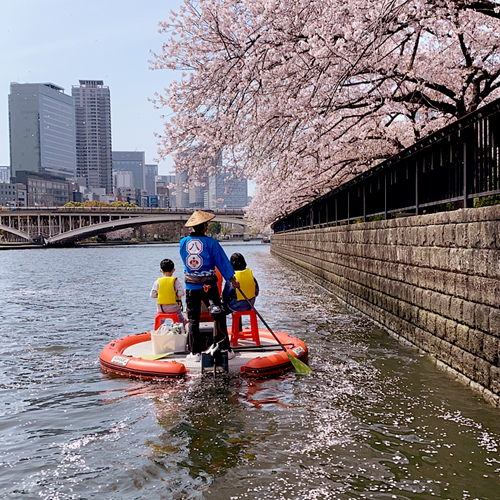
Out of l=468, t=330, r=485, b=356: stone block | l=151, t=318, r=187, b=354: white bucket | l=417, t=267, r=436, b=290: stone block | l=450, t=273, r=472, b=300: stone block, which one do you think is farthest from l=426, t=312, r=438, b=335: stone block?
l=151, t=318, r=187, b=354: white bucket

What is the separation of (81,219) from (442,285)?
7862cm

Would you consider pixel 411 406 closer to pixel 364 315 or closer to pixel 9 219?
pixel 364 315

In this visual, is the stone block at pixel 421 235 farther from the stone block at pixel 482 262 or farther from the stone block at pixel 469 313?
the stone block at pixel 482 262

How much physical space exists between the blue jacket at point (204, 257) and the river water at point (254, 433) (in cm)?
139

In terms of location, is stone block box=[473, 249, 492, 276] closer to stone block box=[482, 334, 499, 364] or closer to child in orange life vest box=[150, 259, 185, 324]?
stone block box=[482, 334, 499, 364]

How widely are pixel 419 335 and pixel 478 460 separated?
438 cm

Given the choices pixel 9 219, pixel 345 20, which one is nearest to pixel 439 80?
pixel 345 20

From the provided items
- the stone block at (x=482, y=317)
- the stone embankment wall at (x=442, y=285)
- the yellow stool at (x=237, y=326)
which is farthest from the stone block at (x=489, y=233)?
the yellow stool at (x=237, y=326)

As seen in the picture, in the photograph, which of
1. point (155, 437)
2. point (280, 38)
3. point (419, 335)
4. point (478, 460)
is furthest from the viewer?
point (280, 38)

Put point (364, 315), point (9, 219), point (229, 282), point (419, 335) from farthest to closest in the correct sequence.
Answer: point (9, 219) → point (364, 315) → point (419, 335) → point (229, 282)

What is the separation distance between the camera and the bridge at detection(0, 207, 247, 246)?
81312 millimetres

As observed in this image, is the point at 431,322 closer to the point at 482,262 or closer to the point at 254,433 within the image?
the point at 482,262

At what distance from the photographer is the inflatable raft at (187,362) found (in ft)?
24.2

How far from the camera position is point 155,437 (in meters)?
5.44
